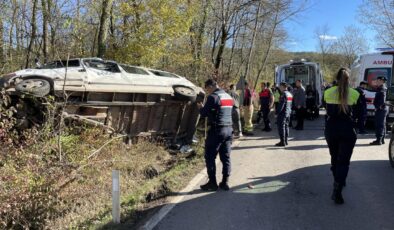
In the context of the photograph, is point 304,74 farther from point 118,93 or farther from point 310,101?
point 118,93

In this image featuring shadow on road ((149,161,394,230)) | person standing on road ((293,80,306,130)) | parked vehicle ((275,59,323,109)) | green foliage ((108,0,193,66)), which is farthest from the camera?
parked vehicle ((275,59,323,109))

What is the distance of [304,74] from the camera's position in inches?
786

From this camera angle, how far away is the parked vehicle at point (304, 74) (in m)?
19.3

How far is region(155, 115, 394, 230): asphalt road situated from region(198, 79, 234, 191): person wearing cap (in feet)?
1.01

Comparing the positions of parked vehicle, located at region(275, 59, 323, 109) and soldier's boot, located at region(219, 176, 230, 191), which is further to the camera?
parked vehicle, located at region(275, 59, 323, 109)

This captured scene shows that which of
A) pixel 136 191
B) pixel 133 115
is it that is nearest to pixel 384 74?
pixel 133 115

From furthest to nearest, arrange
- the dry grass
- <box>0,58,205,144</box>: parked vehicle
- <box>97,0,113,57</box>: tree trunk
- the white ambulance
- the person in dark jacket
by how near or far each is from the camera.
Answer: the person in dark jacket
the white ambulance
<box>97,0,113,57</box>: tree trunk
<box>0,58,205,144</box>: parked vehicle
the dry grass

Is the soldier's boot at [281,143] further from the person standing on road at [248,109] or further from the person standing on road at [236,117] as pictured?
the person standing on road at [248,109]

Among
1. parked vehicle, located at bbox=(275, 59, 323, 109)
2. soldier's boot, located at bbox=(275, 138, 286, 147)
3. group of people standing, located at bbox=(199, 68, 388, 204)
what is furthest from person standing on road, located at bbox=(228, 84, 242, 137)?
parked vehicle, located at bbox=(275, 59, 323, 109)

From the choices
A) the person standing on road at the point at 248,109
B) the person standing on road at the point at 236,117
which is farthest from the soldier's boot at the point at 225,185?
the person standing on road at the point at 248,109

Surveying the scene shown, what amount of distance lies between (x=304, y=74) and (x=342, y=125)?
47.9 ft

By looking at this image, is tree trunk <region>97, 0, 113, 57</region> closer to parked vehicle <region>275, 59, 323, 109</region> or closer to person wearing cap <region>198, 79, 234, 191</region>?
person wearing cap <region>198, 79, 234, 191</region>

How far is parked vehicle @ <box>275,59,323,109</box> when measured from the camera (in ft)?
63.3

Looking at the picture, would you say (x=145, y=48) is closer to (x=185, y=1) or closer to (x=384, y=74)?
(x=185, y=1)
